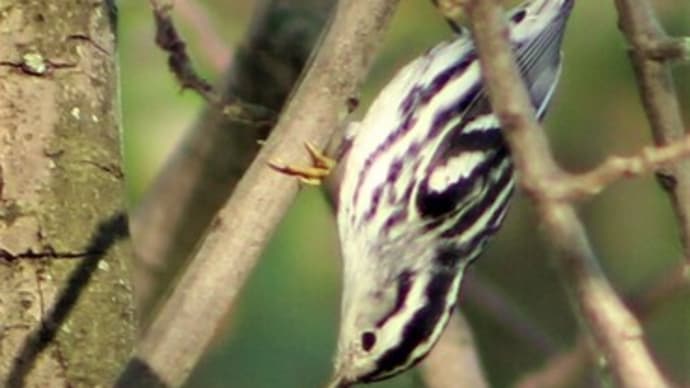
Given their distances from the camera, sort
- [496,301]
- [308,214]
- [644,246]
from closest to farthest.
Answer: [496,301]
[308,214]
[644,246]

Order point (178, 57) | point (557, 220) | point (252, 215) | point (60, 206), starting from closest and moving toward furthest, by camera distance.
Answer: point (557, 220)
point (252, 215)
point (60, 206)
point (178, 57)

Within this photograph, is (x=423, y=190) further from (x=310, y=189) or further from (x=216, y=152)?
(x=310, y=189)

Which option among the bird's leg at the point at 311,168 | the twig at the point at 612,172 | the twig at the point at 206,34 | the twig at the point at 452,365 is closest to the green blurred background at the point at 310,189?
the twig at the point at 206,34

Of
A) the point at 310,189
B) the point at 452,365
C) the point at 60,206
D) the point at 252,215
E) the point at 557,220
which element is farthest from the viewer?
the point at 310,189

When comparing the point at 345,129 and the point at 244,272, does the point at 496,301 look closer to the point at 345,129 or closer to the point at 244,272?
the point at 345,129

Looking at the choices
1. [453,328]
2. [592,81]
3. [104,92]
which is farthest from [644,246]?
[104,92]

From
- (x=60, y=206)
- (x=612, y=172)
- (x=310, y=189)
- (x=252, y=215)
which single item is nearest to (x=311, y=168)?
(x=252, y=215)

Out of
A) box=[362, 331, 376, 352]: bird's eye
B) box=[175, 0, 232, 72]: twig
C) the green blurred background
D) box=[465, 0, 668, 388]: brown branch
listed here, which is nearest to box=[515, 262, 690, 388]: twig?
box=[362, 331, 376, 352]: bird's eye

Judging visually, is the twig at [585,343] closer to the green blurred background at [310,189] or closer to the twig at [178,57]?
the twig at [178,57]
